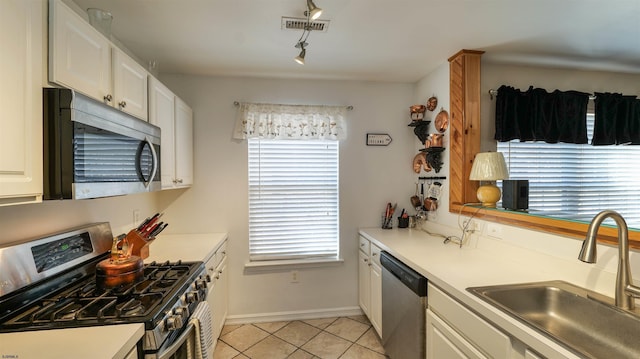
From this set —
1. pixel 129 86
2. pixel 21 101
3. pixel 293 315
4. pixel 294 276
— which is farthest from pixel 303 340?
pixel 21 101

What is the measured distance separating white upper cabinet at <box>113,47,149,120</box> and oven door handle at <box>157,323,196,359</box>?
1204 millimetres

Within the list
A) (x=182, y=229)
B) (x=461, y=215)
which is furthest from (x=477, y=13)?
(x=182, y=229)

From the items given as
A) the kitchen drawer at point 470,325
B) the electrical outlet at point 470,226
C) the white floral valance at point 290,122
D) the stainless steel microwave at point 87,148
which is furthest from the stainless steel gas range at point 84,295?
the electrical outlet at point 470,226

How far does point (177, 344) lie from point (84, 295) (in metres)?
0.50

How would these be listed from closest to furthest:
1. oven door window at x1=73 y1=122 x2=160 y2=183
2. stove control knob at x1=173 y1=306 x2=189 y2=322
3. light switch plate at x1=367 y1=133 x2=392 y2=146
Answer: oven door window at x1=73 y1=122 x2=160 y2=183
stove control knob at x1=173 y1=306 x2=189 y2=322
light switch plate at x1=367 y1=133 x2=392 y2=146

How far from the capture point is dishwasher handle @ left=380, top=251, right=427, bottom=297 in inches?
65.2

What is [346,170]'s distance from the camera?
117 inches

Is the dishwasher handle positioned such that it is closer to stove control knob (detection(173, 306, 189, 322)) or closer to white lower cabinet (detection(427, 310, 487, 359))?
A: white lower cabinet (detection(427, 310, 487, 359))

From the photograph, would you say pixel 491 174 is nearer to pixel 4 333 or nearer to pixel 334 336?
pixel 334 336

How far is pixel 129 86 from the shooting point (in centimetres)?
162

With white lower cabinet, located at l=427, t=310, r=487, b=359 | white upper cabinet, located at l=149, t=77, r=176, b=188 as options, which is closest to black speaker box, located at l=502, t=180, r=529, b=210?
white lower cabinet, located at l=427, t=310, r=487, b=359

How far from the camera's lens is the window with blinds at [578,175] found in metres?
2.54

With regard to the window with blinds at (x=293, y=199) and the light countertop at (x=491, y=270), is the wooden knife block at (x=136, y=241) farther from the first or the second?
the light countertop at (x=491, y=270)

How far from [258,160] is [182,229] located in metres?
0.98
